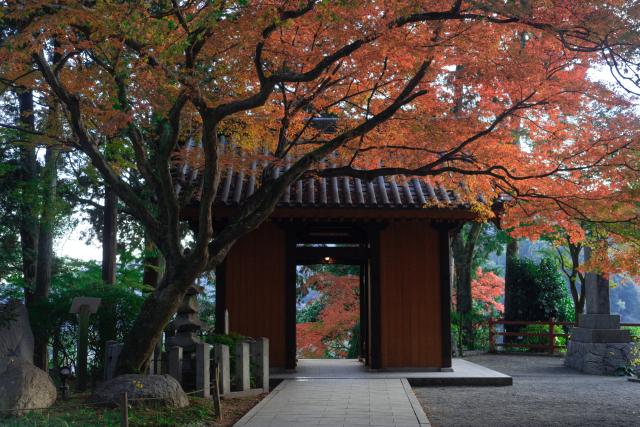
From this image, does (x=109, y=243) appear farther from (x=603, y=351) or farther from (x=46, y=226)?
(x=603, y=351)

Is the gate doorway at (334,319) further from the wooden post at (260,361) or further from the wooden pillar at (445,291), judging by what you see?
the wooden post at (260,361)

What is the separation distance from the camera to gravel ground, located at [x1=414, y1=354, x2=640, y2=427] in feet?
27.3

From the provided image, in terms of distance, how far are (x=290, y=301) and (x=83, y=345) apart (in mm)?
3933

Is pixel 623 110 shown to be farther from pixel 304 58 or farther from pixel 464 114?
pixel 304 58

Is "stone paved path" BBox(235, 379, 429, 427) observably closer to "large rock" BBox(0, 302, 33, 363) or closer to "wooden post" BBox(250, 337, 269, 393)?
"wooden post" BBox(250, 337, 269, 393)

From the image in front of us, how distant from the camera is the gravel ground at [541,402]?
834cm

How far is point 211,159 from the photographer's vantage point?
28.4 feet

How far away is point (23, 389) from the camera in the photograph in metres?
7.79

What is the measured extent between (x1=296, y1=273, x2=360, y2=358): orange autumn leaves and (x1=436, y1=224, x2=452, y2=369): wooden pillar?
7.15 m

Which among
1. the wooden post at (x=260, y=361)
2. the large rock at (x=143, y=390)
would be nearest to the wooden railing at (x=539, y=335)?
the wooden post at (x=260, y=361)

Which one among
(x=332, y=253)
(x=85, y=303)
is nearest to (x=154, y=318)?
(x=85, y=303)

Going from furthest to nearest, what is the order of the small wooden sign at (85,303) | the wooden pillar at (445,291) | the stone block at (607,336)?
the stone block at (607,336), the wooden pillar at (445,291), the small wooden sign at (85,303)

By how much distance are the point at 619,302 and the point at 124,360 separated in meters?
53.3

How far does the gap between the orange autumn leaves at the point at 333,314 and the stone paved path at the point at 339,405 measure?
27.6ft
